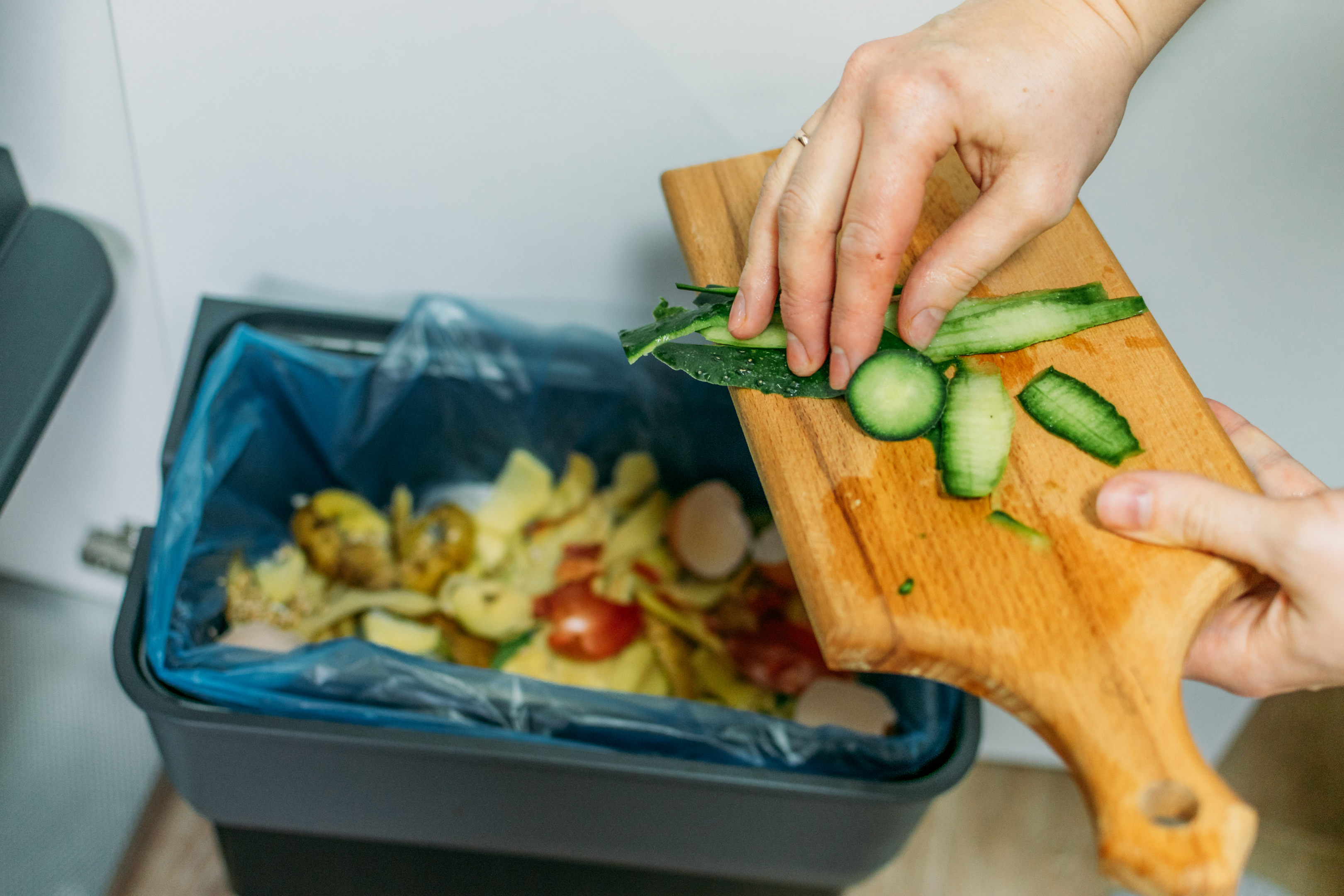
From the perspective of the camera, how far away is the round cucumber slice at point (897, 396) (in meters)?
0.50

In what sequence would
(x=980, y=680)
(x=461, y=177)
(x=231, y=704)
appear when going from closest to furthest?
(x=980, y=680)
(x=231, y=704)
(x=461, y=177)

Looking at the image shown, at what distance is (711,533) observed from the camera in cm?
82

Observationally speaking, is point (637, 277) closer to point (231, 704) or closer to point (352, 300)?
point (352, 300)

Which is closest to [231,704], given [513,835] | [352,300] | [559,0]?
[513,835]

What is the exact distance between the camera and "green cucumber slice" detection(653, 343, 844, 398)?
1.71ft

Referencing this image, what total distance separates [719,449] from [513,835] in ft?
Answer: 1.12

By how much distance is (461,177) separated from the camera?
765 millimetres

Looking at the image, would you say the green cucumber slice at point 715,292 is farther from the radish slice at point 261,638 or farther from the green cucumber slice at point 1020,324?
the radish slice at point 261,638

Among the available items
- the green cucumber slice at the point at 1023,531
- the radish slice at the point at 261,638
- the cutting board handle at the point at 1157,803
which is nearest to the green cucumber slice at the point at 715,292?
the green cucumber slice at the point at 1023,531

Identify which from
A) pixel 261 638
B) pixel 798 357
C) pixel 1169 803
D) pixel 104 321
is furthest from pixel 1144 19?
pixel 104 321

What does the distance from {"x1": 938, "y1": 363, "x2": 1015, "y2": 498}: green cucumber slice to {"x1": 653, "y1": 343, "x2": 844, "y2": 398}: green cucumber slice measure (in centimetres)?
6

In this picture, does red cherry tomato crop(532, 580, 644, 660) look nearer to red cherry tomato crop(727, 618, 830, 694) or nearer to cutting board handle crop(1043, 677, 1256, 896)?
red cherry tomato crop(727, 618, 830, 694)

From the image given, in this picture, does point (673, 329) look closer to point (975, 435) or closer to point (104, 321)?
point (975, 435)

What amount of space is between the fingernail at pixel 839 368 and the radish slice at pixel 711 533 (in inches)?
12.6
